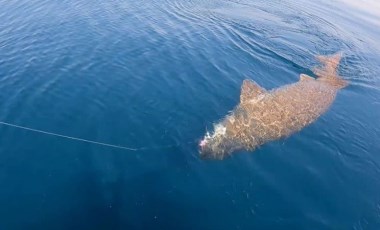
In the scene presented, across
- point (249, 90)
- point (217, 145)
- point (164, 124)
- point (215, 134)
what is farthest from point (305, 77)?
point (164, 124)

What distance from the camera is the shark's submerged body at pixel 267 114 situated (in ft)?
52.1

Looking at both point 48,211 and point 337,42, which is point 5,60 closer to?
point 48,211

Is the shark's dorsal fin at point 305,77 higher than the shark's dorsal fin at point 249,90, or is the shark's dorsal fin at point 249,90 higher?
the shark's dorsal fin at point 249,90

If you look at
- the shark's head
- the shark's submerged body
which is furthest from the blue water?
the shark's submerged body

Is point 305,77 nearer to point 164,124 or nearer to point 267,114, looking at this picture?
point 267,114

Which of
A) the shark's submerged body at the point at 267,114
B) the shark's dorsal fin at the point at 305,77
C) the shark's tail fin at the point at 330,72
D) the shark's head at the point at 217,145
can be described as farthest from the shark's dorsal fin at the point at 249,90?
the shark's tail fin at the point at 330,72

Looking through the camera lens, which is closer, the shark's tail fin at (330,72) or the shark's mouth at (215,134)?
Answer: the shark's mouth at (215,134)

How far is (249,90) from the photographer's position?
19.2 m

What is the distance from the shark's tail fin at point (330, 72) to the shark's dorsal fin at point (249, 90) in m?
4.99

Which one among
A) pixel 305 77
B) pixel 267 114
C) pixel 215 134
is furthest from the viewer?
pixel 305 77

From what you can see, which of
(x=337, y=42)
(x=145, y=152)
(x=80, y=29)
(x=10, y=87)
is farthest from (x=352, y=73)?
(x=10, y=87)

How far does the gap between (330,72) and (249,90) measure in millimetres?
6877

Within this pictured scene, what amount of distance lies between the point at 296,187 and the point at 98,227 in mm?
7804

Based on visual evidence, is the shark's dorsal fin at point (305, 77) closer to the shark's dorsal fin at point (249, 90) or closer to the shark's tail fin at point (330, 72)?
the shark's tail fin at point (330, 72)
